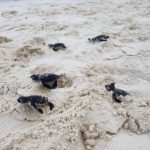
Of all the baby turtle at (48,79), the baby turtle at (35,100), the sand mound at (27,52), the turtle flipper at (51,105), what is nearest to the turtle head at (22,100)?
the baby turtle at (35,100)

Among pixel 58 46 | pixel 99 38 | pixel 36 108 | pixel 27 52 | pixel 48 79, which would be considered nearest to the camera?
pixel 36 108

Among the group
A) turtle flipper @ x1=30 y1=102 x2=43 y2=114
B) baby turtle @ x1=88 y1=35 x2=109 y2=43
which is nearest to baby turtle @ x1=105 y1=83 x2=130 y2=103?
turtle flipper @ x1=30 y1=102 x2=43 y2=114

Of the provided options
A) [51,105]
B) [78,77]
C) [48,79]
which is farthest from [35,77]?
[51,105]

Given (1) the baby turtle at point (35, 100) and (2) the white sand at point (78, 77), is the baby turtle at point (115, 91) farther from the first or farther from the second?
(1) the baby turtle at point (35, 100)

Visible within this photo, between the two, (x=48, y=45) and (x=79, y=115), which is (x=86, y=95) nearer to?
(x=79, y=115)

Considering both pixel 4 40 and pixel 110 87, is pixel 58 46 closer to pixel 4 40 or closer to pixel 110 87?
pixel 4 40

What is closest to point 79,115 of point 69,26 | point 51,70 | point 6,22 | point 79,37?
point 51,70

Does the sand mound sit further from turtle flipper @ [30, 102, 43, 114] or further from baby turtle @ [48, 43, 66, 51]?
turtle flipper @ [30, 102, 43, 114]
